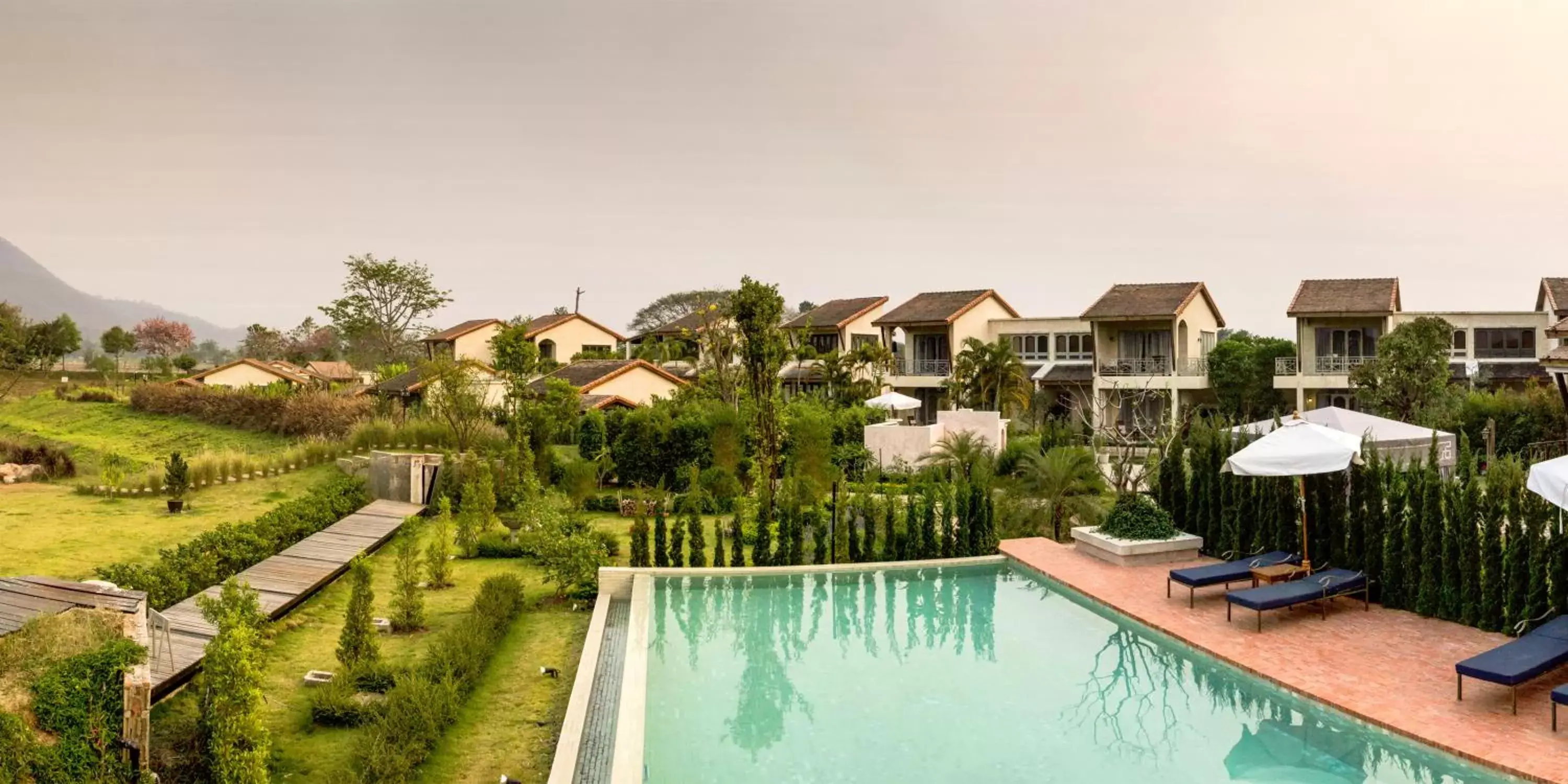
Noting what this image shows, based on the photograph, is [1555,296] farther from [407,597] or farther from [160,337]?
[160,337]

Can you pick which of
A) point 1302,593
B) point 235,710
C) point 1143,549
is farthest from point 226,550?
point 1302,593

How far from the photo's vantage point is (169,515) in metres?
19.0

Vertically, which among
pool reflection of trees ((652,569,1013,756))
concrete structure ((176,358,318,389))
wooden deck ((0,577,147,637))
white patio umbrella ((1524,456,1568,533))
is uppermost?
concrete structure ((176,358,318,389))

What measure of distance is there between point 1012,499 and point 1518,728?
32.6ft

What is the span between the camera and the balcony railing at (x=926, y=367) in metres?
43.1

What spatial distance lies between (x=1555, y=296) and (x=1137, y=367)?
1442 cm

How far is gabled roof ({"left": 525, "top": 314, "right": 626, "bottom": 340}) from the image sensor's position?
168ft

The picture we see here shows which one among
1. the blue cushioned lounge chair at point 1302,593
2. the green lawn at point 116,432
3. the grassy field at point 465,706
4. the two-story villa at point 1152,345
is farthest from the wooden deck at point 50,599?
the two-story villa at point 1152,345

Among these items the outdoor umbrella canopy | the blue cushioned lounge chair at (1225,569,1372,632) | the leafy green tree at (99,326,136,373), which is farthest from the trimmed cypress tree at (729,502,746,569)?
the leafy green tree at (99,326,136,373)

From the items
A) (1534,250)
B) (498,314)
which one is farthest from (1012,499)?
(498,314)

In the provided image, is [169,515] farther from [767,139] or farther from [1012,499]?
[767,139]

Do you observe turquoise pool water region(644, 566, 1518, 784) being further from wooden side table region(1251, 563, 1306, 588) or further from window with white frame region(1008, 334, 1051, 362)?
window with white frame region(1008, 334, 1051, 362)

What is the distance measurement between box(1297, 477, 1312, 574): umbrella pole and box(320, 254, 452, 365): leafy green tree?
58188mm

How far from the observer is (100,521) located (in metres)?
18.1
